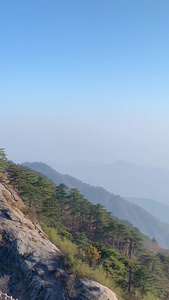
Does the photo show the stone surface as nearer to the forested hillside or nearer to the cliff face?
the cliff face

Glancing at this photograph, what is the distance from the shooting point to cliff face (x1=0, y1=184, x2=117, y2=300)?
42.5 ft

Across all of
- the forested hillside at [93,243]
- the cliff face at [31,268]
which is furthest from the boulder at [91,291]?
the forested hillside at [93,243]

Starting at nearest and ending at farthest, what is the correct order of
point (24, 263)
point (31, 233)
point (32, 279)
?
point (32, 279) < point (24, 263) < point (31, 233)

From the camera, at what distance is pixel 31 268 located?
14641 millimetres

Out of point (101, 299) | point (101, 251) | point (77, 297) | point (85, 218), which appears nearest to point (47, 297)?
point (77, 297)

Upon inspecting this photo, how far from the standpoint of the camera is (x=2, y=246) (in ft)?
53.2

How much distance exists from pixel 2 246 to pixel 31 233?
204 cm

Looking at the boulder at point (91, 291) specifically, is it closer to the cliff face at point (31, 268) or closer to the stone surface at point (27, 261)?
the cliff face at point (31, 268)

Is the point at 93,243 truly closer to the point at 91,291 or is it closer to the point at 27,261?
the point at 27,261

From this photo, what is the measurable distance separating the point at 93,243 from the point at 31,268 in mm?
6773

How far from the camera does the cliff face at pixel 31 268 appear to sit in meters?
12.9

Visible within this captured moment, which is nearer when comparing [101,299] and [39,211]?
[101,299]

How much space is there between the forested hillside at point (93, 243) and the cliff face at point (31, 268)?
0.84 meters

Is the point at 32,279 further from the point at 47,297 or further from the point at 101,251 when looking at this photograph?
the point at 101,251
